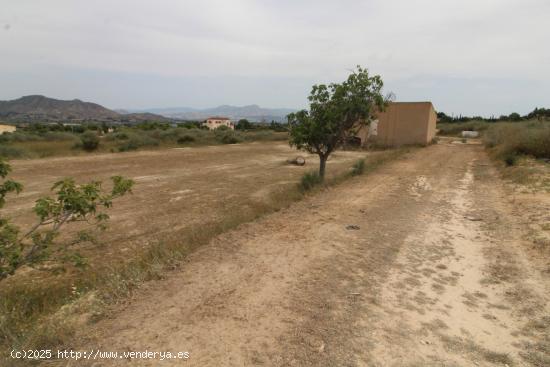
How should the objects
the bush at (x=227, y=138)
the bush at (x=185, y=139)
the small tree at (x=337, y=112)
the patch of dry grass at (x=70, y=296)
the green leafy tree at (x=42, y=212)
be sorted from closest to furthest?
1. the patch of dry grass at (x=70, y=296)
2. the green leafy tree at (x=42, y=212)
3. the small tree at (x=337, y=112)
4. the bush at (x=185, y=139)
5. the bush at (x=227, y=138)

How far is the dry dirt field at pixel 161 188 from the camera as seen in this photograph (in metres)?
7.34

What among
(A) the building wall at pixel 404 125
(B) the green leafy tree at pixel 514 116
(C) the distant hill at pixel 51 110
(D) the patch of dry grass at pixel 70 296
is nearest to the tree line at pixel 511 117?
(B) the green leafy tree at pixel 514 116

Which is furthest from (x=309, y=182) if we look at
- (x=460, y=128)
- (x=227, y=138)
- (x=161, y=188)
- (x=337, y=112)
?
(x=460, y=128)

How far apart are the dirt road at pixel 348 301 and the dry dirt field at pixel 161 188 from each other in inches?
91.3

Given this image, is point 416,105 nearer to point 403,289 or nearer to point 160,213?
point 160,213

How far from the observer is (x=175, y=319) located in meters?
3.28

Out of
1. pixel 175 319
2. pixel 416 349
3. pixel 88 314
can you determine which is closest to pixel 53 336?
pixel 88 314

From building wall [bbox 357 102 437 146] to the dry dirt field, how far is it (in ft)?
26.2

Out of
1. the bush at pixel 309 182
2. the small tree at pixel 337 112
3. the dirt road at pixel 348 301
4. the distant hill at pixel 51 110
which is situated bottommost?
the dirt road at pixel 348 301

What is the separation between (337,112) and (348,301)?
785 cm

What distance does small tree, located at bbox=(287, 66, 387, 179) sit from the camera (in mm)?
10609

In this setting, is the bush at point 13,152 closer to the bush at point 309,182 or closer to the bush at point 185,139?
the bush at point 185,139

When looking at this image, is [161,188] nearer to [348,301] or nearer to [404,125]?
[348,301]

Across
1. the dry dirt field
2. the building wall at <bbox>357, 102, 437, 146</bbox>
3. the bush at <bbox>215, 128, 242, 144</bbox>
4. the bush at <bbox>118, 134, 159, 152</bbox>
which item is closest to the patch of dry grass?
the dry dirt field
